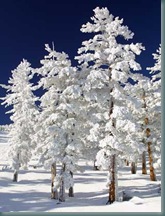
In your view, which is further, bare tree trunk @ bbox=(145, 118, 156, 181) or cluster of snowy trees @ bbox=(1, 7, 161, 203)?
bare tree trunk @ bbox=(145, 118, 156, 181)

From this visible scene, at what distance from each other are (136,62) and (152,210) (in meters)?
9.69

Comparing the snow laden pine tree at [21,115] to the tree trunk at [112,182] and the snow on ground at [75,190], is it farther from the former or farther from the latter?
the tree trunk at [112,182]

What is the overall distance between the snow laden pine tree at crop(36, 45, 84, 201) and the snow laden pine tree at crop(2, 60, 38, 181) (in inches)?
513

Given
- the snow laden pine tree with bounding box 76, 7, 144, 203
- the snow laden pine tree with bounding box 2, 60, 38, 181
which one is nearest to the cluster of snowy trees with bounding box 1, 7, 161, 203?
the snow laden pine tree with bounding box 76, 7, 144, 203

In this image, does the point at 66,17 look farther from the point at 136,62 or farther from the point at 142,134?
the point at 142,134

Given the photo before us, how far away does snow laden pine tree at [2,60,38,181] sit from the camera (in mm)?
38812

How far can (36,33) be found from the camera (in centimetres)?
2559

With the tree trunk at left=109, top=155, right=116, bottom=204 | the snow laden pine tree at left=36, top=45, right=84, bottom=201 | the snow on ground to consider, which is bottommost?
the snow on ground

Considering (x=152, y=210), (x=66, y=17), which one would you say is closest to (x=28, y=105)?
(x=66, y=17)

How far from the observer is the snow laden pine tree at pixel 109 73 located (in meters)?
20.9

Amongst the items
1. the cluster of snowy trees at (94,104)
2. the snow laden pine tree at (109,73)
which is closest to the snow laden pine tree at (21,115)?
the cluster of snowy trees at (94,104)

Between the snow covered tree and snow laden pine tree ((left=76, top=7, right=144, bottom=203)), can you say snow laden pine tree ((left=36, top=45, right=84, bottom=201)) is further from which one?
the snow covered tree

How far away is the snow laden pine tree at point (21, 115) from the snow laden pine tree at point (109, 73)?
17.3 metres

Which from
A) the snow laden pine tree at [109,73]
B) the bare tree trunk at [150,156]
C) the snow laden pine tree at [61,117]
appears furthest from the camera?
the bare tree trunk at [150,156]
